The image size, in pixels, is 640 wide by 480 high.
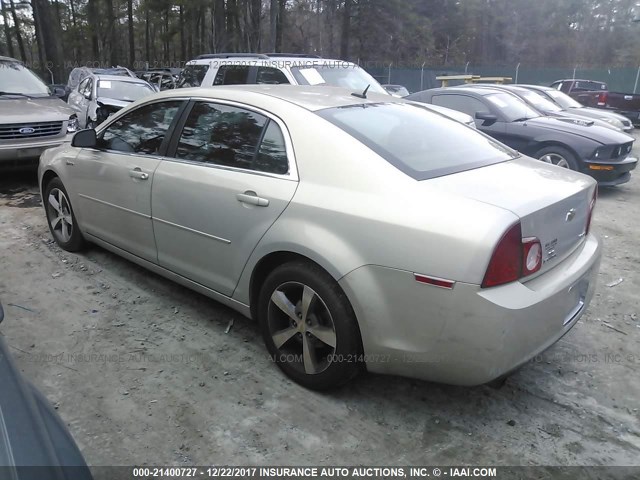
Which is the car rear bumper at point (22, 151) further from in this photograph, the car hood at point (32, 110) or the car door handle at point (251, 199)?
the car door handle at point (251, 199)

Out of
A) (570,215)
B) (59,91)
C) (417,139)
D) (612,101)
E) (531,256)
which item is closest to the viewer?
(531,256)

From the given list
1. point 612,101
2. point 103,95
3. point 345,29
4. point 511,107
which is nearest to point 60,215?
point 511,107

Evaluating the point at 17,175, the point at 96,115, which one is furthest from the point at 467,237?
the point at 96,115

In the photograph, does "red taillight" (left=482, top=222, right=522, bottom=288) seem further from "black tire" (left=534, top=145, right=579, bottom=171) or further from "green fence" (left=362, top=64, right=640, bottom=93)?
"green fence" (left=362, top=64, right=640, bottom=93)

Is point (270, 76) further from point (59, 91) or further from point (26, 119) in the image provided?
point (59, 91)

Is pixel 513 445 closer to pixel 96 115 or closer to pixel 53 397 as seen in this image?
pixel 53 397

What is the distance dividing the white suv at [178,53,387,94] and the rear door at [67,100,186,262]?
3.81m

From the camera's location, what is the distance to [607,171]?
765cm

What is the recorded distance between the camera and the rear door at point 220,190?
2.95 metres

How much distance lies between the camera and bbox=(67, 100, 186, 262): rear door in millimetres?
3725

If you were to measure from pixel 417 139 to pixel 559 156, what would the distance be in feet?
19.1

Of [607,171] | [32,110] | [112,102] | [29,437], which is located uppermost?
[32,110]

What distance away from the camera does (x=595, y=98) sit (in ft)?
58.3

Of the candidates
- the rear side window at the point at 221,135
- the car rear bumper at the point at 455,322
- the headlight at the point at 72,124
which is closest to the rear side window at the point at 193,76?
the headlight at the point at 72,124
